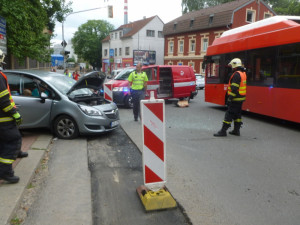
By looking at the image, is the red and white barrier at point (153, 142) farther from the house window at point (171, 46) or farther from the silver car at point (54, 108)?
the house window at point (171, 46)

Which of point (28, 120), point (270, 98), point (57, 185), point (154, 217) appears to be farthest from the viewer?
point (270, 98)

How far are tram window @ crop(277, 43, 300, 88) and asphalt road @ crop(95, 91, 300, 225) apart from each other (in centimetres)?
139

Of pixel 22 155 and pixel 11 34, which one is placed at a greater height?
pixel 11 34

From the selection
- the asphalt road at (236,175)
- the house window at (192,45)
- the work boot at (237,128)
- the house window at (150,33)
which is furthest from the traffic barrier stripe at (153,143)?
the house window at (150,33)

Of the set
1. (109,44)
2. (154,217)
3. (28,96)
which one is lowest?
(154,217)

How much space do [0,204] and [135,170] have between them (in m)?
2.12

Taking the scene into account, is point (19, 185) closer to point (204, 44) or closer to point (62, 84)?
point (62, 84)

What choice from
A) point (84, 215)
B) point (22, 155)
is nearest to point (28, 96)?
point (22, 155)

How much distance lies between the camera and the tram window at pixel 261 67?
28.9 feet

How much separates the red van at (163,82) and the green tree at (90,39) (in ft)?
202

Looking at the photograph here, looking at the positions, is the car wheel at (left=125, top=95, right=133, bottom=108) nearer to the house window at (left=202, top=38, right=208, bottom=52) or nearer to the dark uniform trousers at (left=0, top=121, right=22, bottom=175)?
the dark uniform trousers at (left=0, top=121, right=22, bottom=175)

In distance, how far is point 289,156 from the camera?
222 inches

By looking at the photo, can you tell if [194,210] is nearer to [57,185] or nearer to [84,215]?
[84,215]

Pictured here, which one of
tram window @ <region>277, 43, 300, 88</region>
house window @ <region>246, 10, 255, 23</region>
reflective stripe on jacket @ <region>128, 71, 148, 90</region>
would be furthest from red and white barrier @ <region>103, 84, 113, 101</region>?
house window @ <region>246, 10, 255, 23</region>
